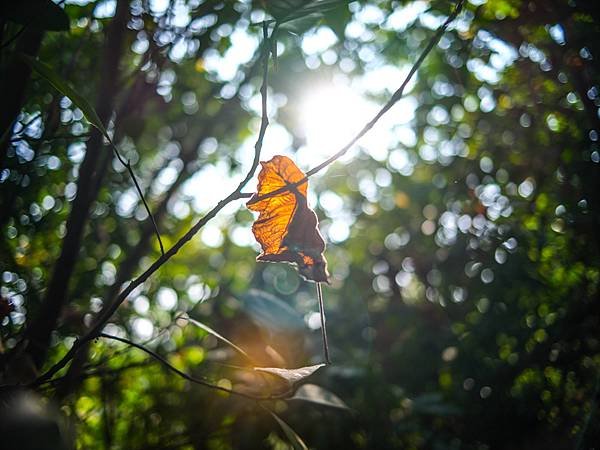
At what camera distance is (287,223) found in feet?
2.73

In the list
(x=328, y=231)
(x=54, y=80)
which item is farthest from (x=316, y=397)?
(x=328, y=231)

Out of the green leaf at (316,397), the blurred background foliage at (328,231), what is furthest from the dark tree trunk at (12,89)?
the green leaf at (316,397)

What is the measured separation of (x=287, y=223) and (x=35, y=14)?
0.52 metres

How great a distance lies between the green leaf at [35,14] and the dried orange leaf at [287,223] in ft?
1.38

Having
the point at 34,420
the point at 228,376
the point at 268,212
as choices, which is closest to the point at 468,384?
the point at 228,376

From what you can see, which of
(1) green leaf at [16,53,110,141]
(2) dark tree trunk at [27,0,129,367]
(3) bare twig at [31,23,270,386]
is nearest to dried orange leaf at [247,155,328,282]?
(3) bare twig at [31,23,270,386]

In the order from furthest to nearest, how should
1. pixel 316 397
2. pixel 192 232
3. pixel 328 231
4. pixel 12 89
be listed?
pixel 328 231
pixel 316 397
pixel 12 89
pixel 192 232

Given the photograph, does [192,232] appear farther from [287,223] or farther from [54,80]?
[54,80]

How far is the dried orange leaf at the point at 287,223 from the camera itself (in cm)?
80

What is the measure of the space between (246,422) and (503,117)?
1.49 metres

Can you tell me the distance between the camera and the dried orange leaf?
0.80 metres

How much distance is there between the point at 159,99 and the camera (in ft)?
6.77

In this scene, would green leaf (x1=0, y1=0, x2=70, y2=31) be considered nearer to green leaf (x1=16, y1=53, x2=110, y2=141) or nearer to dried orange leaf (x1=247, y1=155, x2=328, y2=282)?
green leaf (x1=16, y1=53, x2=110, y2=141)

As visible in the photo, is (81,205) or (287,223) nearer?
(287,223)
